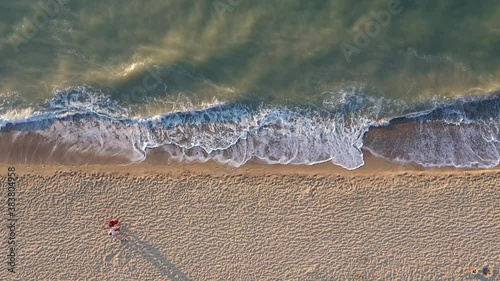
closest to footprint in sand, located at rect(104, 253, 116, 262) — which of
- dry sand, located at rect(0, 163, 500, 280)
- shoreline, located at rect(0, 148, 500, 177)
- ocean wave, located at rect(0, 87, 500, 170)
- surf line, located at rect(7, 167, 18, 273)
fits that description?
dry sand, located at rect(0, 163, 500, 280)

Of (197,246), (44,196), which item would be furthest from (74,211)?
(197,246)

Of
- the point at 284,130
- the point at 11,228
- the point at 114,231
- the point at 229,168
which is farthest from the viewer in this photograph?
the point at 284,130

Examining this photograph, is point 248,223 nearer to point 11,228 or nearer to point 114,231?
point 114,231

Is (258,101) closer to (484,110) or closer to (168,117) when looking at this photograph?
(168,117)

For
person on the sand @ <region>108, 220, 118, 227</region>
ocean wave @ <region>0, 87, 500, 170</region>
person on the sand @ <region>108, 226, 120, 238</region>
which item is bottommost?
person on the sand @ <region>108, 226, 120, 238</region>

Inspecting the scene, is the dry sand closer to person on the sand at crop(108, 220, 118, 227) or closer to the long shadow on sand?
the long shadow on sand

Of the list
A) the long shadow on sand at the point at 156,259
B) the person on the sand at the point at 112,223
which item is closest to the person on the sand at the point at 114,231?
the person on the sand at the point at 112,223

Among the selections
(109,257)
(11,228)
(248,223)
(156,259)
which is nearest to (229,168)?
(248,223)
